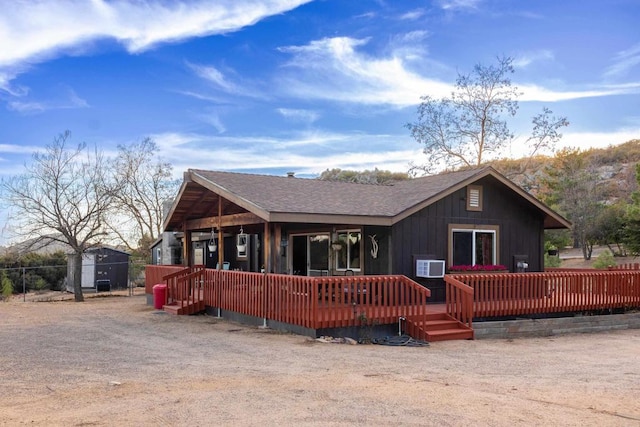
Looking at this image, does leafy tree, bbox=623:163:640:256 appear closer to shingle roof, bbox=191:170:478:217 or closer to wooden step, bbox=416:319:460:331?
shingle roof, bbox=191:170:478:217

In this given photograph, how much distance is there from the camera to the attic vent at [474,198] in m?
14.9

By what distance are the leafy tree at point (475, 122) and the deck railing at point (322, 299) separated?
87.0 feet

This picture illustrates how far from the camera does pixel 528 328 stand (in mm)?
12156

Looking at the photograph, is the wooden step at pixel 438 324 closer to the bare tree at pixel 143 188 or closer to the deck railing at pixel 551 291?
the deck railing at pixel 551 291

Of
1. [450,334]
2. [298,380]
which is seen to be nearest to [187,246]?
[450,334]

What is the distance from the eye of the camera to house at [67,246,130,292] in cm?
2661

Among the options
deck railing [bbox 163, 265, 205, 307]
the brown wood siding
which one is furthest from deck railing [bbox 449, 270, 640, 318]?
deck railing [bbox 163, 265, 205, 307]

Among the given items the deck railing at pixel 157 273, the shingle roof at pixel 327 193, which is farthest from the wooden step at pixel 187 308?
the shingle roof at pixel 327 193

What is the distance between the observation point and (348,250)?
14.8m

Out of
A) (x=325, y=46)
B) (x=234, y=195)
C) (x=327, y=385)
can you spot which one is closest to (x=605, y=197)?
(x=325, y=46)

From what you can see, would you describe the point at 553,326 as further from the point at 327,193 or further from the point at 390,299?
the point at 327,193

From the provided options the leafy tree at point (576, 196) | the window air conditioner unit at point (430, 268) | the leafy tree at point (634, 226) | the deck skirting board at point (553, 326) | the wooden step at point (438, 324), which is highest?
the leafy tree at point (576, 196)

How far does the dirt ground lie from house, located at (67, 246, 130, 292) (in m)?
15.0

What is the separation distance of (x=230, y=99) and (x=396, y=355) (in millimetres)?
20073
